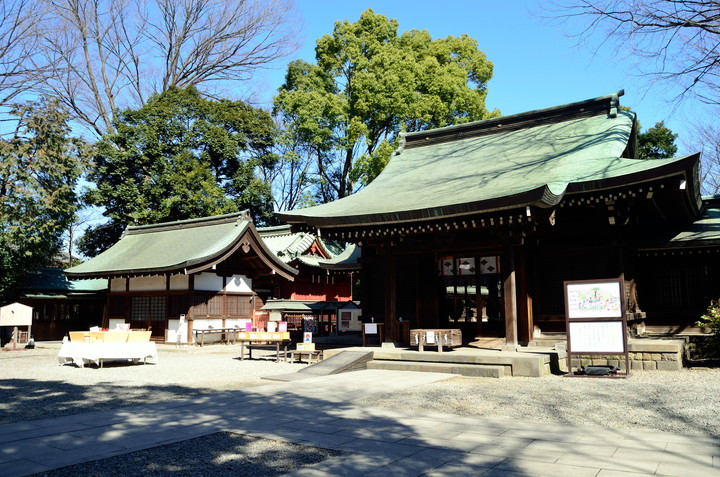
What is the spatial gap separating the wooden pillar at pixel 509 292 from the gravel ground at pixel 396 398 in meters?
1.87

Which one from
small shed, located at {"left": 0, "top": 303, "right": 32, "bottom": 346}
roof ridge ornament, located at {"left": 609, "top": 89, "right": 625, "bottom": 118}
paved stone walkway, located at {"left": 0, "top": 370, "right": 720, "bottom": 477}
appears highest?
roof ridge ornament, located at {"left": 609, "top": 89, "right": 625, "bottom": 118}

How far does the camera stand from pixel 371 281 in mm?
17328

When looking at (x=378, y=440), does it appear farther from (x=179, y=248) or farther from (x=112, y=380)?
(x=179, y=248)

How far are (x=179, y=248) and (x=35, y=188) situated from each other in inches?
252

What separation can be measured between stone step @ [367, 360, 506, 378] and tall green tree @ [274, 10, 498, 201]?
18037 millimetres

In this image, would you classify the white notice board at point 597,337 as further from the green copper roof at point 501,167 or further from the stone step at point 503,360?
the green copper roof at point 501,167

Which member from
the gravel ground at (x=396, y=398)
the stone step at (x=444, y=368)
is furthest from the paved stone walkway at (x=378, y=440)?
the stone step at (x=444, y=368)

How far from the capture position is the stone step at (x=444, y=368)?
11.5 m

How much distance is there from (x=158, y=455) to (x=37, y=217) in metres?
21.2

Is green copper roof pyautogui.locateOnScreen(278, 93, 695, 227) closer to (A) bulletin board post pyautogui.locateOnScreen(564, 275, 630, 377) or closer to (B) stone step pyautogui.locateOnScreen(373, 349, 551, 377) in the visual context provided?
(A) bulletin board post pyautogui.locateOnScreen(564, 275, 630, 377)

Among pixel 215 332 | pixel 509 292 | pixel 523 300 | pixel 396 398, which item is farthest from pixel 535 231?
pixel 215 332

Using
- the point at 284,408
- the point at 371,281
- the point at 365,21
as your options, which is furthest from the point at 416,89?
the point at 284,408


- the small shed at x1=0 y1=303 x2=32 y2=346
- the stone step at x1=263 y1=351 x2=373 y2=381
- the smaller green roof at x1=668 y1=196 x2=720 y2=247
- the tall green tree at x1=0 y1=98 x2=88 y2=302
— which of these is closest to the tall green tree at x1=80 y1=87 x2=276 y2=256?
the tall green tree at x1=0 y1=98 x2=88 y2=302

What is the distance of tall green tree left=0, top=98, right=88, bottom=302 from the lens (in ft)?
73.3
